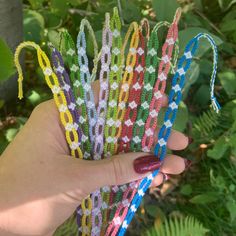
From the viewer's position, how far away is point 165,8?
106 cm

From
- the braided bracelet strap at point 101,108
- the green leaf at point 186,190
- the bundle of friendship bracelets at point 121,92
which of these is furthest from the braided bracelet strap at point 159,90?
the green leaf at point 186,190

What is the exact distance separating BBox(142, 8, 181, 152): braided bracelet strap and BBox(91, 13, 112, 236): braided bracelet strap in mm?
102

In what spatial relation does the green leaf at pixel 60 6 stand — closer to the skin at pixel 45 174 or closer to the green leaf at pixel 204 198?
the skin at pixel 45 174

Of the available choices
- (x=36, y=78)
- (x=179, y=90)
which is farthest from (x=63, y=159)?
(x=36, y=78)

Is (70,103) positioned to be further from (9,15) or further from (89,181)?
(9,15)

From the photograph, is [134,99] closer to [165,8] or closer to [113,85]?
[113,85]

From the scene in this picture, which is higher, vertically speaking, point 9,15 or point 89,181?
point 9,15

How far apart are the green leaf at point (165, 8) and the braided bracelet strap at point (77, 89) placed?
0.34 m

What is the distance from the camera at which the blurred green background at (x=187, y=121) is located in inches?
49.4

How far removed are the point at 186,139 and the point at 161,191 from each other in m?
0.54

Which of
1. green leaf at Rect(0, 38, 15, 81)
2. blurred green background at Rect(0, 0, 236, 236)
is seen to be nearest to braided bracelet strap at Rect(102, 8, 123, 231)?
green leaf at Rect(0, 38, 15, 81)

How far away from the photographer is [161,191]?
1467 mm

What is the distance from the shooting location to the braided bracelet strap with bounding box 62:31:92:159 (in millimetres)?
806

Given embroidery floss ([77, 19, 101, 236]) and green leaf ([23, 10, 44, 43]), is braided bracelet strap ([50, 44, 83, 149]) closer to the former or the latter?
embroidery floss ([77, 19, 101, 236])
